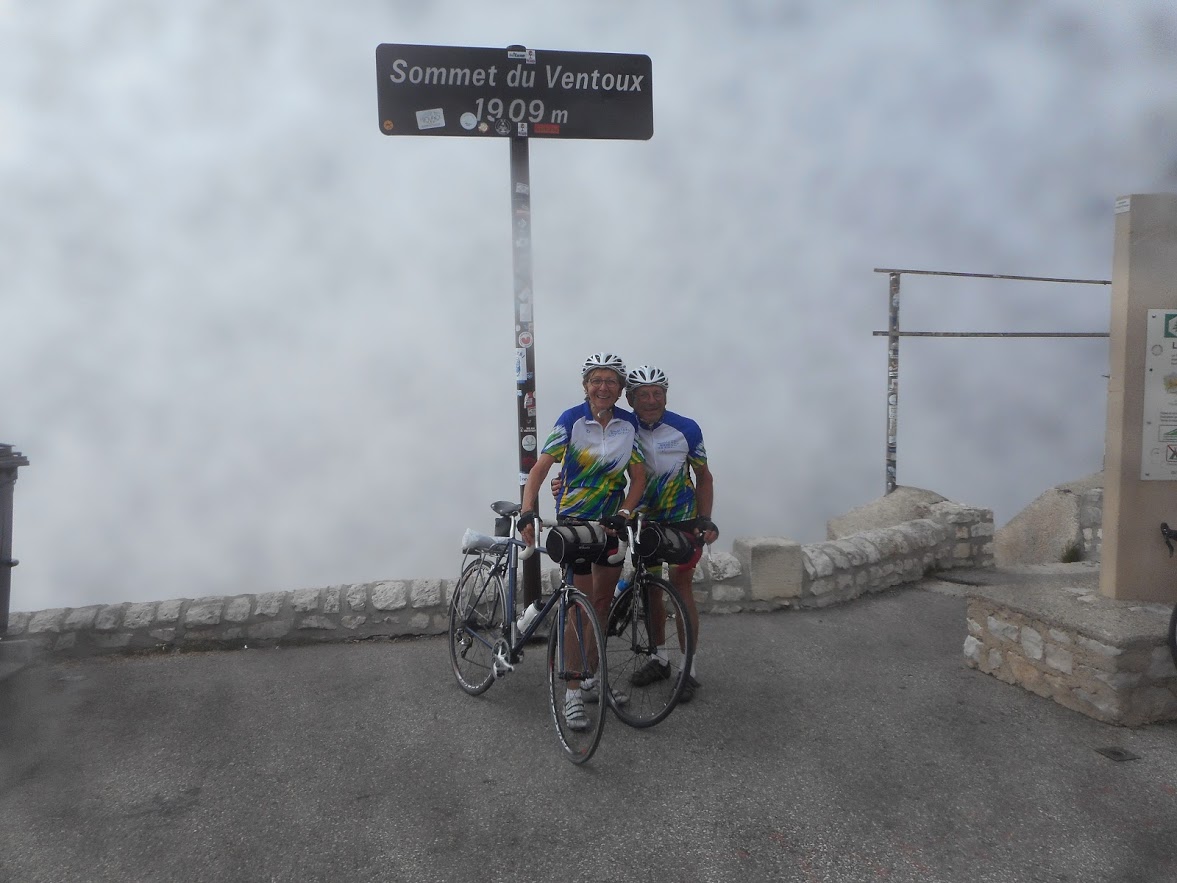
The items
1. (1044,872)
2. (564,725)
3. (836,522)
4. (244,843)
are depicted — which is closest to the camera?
(1044,872)

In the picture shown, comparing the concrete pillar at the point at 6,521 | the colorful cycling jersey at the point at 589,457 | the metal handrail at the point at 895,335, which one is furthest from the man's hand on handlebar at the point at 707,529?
the metal handrail at the point at 895,335

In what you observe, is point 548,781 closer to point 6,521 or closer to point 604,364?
point 604,364

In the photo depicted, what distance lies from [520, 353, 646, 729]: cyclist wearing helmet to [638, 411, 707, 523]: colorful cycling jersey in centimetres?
11

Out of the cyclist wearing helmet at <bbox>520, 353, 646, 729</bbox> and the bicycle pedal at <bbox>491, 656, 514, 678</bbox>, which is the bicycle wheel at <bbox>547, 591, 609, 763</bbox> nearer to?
the cyclist wearing helmet at <bbox>520, 353, 646, 729</bbox>

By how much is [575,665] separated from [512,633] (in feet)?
1.86

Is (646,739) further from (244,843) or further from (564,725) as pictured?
(244,843)

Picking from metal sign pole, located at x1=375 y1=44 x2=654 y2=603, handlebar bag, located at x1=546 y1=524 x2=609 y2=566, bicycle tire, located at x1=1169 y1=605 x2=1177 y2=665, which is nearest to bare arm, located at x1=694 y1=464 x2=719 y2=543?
handlebar bag, located at x1=546 y1=524 x2=609 y2=566

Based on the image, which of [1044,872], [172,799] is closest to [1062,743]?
[1044,872]

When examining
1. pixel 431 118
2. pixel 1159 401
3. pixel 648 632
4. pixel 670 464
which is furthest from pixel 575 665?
pixel 1159 401

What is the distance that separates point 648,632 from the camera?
14.0 feet

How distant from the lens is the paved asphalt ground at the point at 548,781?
289 cm

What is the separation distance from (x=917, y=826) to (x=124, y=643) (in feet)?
15.4

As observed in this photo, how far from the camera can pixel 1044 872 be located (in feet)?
9.23

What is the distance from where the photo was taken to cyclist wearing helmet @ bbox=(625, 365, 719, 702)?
168 inches
